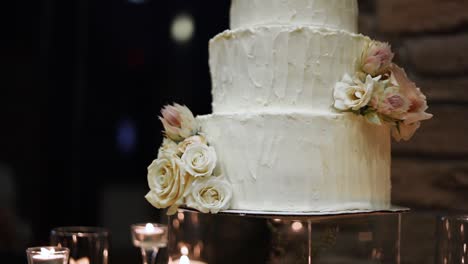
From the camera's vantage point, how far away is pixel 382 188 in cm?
197

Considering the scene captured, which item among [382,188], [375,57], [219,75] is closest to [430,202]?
[382,188]

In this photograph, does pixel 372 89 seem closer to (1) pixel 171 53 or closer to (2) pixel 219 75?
(2) pixel 219 75

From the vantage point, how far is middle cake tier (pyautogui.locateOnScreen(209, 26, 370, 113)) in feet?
6.19

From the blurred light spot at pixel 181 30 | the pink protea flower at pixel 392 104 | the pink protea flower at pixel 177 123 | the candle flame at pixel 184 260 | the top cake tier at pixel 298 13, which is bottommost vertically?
the candle flame at pixel 184 260

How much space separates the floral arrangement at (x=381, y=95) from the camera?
184cm

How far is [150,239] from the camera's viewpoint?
7.39 feet

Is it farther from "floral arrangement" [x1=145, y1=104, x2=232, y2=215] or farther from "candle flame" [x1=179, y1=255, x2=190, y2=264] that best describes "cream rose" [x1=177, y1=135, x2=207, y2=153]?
"candle flame" [x1=179, y1=255, x2=190, y2=264]

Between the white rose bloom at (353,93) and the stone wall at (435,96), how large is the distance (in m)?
0.93

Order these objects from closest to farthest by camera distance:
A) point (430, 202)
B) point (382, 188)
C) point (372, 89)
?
1. point (372, 89)
2. point (382, 188)
3. point (430, 202)

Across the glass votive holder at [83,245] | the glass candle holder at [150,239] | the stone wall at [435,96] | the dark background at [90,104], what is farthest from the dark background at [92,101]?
the glass votive holder at [83,245]

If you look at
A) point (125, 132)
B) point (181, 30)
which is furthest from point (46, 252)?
point (181, 30)

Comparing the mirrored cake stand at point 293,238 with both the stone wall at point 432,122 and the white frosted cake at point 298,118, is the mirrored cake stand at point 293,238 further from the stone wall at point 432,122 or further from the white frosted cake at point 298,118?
the stone wall at point 432,122

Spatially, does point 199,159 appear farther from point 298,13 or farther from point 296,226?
point 298,13

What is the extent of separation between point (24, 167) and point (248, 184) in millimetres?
2272
